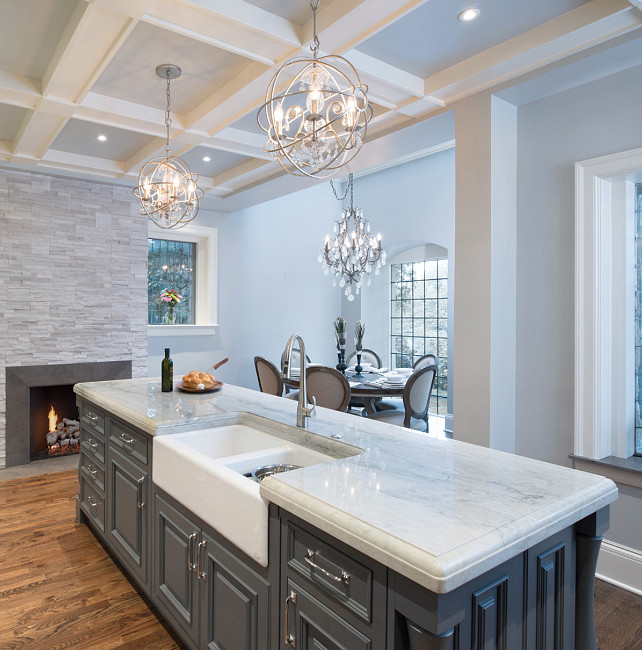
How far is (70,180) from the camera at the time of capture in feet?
15.6

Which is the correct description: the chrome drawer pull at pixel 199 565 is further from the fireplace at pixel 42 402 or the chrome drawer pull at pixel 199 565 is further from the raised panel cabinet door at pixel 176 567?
the fireplace at pixel 42 402

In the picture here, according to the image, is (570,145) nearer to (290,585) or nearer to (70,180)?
(290,585)

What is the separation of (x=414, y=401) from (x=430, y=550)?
322 centimetres

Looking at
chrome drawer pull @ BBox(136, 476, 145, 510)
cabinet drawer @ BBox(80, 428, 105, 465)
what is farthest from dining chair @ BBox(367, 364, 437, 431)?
chrome drawer pull @ BBox(136, 476, 145, 510)

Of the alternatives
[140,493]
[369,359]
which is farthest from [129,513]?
[369,359]

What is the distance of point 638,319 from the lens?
2.76 metres

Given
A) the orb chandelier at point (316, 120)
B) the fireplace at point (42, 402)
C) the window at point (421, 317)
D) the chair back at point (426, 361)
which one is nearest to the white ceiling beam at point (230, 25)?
the orb chandelier at point (316, 120)

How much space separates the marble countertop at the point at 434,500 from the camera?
1.01 m

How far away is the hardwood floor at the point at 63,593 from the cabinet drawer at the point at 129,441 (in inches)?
27.8

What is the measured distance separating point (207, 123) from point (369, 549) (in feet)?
10.3

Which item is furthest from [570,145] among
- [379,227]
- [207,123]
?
[379,227]

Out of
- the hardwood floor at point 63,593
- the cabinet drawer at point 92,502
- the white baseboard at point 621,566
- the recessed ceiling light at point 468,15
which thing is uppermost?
the recessed ceiling light at point 468,15

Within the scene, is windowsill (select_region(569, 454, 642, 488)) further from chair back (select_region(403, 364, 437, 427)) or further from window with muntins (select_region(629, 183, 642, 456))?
chair back (select_region(403, 364, 437, 427))

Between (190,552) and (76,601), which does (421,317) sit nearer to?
(76,601)
